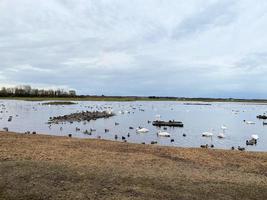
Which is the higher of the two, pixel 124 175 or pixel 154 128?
pixel 124 175

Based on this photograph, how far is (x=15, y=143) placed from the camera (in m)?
18.9

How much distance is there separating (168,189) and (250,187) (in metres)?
2.48

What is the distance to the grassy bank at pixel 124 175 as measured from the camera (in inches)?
390

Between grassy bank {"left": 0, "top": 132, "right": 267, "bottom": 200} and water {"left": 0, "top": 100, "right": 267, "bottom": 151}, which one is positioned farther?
water {"left": 0, "top": 100, "right": 267, "bottom": 151}

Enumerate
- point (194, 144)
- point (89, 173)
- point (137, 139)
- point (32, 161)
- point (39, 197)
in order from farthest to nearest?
point (137, 139) → point (194, 144) → point (32, 161) → point (89, 173) → point (39, 197)

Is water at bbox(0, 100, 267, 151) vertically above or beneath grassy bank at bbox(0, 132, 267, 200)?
beneath

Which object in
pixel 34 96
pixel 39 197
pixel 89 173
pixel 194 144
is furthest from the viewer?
pixel 34 96

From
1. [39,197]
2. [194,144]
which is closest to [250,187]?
[39,197]

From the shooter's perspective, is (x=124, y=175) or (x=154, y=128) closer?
(x=124, y=175)

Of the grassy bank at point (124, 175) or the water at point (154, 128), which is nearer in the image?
the grassy bank at point (124, 175)

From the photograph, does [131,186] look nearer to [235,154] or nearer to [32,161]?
[32,161]

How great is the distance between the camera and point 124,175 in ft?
38.5

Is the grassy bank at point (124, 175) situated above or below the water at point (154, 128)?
above

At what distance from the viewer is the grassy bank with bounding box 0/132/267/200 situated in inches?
390
